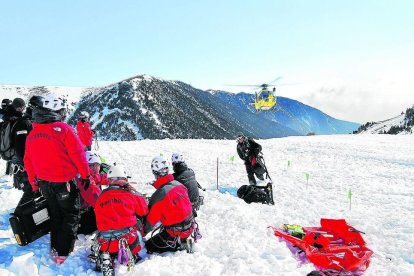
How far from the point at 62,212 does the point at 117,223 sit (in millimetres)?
957

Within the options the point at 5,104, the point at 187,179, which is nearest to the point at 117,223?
the point at 187,179

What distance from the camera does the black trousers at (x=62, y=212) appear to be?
19.3ft

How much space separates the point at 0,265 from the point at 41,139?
6.63ft

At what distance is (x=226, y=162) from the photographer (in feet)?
76.0

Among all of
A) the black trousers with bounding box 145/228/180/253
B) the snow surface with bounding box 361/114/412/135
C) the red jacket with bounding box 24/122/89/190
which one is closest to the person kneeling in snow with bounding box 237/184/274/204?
the black trousers with bounding box 145/228/180/253

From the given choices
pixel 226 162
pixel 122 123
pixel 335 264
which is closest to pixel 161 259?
pixel 335 264

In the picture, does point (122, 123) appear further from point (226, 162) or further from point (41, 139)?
point (41, 139)

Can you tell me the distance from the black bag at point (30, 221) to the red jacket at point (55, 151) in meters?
0.78

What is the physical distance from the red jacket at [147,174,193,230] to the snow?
0.67 m

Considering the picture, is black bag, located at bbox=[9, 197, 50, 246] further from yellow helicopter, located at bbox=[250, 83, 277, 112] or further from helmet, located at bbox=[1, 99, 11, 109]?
yellow helicopter, located at bbox=[250, 83, 277, 112]

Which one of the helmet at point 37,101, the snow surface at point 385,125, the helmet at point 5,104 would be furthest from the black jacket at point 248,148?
the snow surface at point 385,125

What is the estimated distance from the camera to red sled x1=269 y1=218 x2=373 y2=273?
6.98 meters

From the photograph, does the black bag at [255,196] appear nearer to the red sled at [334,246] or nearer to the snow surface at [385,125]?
the red sled at [334,246]

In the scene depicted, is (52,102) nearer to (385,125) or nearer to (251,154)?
(251,154)
